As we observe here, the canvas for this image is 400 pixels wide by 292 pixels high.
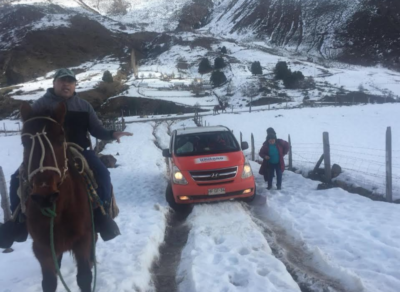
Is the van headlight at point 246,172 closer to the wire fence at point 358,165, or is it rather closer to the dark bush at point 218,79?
the wire fence at point 358,165

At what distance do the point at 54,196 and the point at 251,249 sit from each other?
3.64 metres

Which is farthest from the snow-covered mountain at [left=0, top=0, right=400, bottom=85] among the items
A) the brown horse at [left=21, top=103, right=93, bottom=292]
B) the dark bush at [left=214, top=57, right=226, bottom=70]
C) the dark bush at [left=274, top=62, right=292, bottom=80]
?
the brown horse at [left=21, top=103, right=93, bottom=292]

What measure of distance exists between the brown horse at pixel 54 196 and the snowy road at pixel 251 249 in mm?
925

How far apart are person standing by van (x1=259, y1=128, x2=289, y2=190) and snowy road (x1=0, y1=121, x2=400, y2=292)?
831 mm

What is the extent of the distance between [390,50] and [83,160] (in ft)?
418

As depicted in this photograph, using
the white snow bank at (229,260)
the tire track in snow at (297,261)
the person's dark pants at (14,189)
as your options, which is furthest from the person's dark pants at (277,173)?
the person's dark pants at (14,189)

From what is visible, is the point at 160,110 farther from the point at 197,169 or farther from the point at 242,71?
the point at 197,169

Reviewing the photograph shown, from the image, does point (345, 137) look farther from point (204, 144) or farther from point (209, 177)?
point (209, 177)

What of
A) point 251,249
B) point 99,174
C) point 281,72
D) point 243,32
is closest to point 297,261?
point 251,249

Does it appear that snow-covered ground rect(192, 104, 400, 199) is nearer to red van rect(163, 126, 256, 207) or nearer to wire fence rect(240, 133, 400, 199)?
wire fence rect(240, 133, 400, 199)

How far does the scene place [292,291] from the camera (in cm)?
411

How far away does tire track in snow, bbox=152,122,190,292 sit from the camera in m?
4.70

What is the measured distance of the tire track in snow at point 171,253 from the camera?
15.4 feet

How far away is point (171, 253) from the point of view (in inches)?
225
